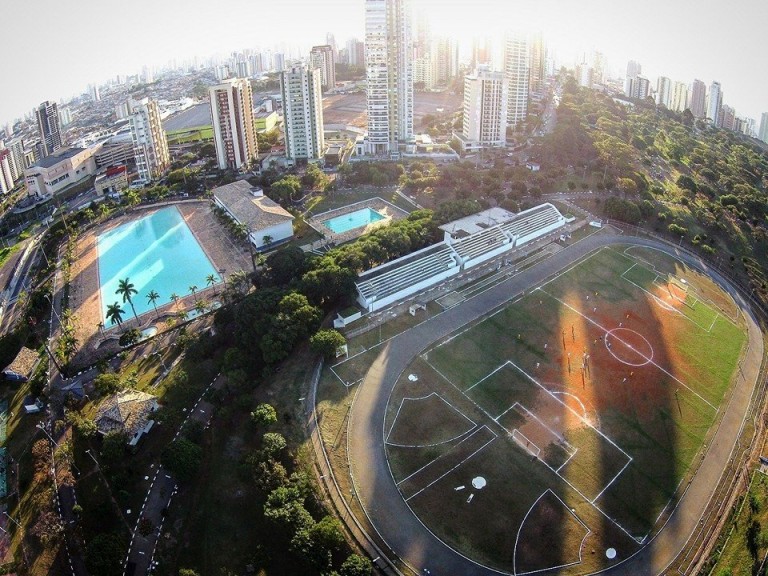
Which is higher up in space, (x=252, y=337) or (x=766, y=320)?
(x=252, y=337)

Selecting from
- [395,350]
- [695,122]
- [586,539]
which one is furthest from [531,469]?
[695,122]

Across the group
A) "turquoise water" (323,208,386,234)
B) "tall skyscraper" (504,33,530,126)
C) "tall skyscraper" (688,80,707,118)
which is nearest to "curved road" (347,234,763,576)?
"turquoise water" (323,208,386,234)

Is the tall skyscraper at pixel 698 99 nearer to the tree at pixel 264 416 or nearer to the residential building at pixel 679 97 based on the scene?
the residential building at pixel 679 97

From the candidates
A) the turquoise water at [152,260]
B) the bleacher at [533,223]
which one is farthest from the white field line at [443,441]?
the turquoise water at [152,260]

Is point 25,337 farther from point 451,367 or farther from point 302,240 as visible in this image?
point 451,367

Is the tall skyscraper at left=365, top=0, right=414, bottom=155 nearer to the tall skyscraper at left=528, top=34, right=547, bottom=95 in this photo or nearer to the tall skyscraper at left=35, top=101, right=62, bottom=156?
the tall skyscraper at left=528, top=34, right=547, bottom=95

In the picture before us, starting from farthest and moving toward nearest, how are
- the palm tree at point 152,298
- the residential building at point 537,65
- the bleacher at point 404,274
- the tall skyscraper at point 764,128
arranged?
the tall skyscraper at point 764,128
the residential building at point 537,65
the palm tree at point 152,298
the bleacher at point 404,274

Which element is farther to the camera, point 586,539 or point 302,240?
point 302,240

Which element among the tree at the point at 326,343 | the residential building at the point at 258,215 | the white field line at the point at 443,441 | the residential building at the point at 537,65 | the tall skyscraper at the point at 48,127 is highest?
the residential building at the point at 537,65
